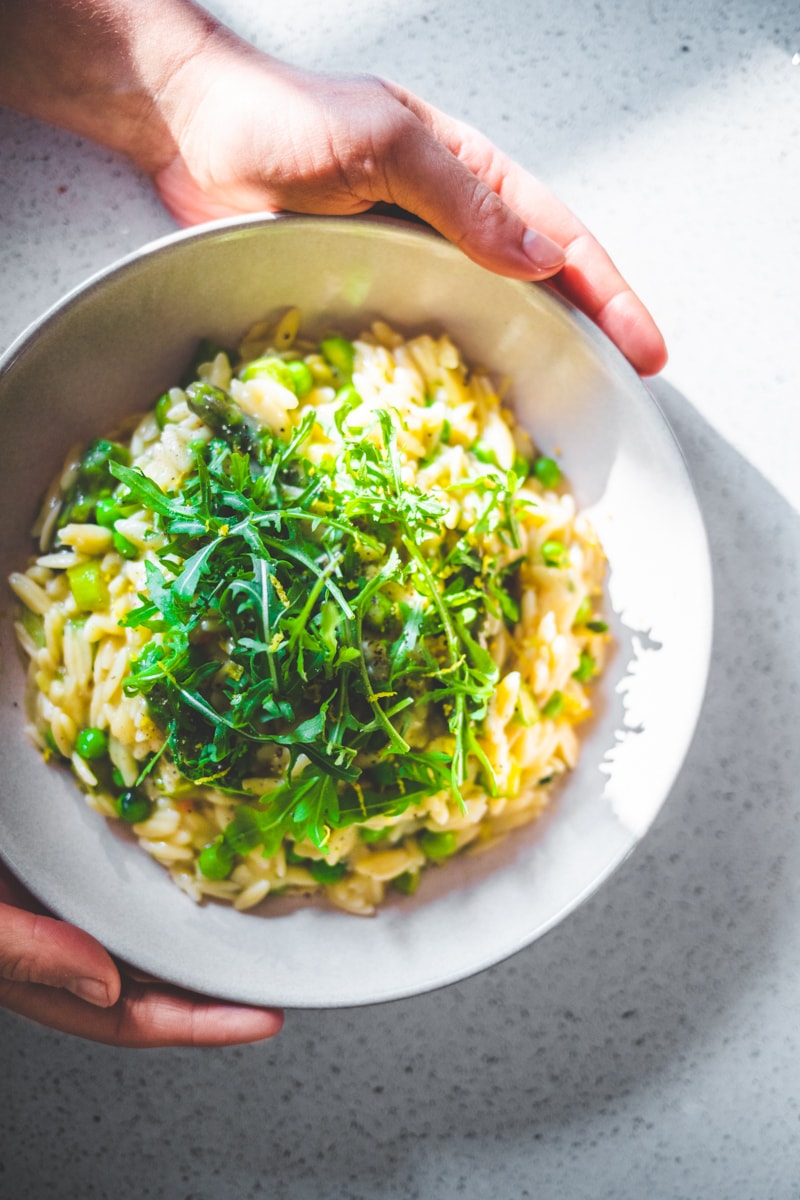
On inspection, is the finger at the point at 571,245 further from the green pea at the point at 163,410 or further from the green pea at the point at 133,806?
the green pea at the point at 133,806

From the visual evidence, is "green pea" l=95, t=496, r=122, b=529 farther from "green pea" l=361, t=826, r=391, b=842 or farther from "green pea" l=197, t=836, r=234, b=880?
"green pea" l=361, t=826, r=391, b=842

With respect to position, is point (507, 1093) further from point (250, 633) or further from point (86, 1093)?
point (250, 633)

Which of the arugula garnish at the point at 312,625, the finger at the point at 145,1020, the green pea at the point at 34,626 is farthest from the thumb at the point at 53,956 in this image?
the green pea at the point at 34,626

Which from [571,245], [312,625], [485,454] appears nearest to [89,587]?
[312,625]

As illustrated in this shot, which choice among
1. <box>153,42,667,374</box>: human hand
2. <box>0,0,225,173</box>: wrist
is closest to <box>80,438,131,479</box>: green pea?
<box>153,42,667,374</box>: human hand

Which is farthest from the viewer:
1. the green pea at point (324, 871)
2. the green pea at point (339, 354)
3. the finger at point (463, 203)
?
the green pea at point (339, 354)

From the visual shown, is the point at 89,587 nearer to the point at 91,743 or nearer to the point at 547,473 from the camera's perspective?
the point at 91,743
